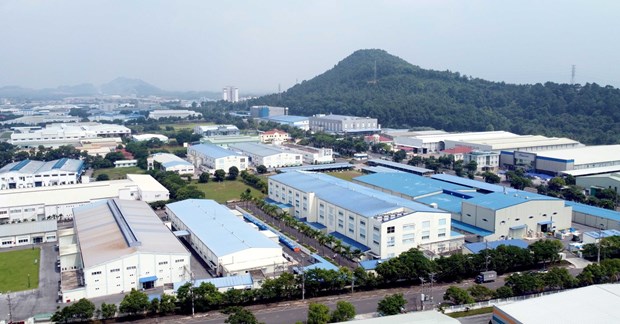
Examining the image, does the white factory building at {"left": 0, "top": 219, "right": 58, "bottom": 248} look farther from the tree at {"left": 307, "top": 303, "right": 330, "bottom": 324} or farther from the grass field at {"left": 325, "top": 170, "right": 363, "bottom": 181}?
the grass field at {"left": 325, "top": 170, "right": 363, "bottom": 181}

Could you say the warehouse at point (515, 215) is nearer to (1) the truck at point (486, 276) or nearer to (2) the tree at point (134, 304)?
(1) the truck at point (486, 276)

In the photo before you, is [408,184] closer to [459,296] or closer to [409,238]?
[409,238]

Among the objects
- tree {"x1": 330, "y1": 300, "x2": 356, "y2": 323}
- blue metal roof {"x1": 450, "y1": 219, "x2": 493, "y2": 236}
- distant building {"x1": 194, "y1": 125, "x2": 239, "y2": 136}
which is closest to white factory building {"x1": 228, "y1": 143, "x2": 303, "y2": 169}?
distant building {"x1": 194, "y1": 125, "x2": 239, "y2": 136}

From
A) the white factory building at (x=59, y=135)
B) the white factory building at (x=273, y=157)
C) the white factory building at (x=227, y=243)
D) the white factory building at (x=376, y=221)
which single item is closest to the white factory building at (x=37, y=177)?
the white factory building at (x=273, y=157)

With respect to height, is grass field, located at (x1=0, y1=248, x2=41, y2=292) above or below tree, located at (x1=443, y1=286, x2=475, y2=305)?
below

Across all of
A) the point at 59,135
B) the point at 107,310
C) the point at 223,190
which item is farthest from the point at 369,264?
the point at 59,135

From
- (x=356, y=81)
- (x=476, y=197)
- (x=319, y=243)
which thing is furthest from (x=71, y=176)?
(x=356, y=81)

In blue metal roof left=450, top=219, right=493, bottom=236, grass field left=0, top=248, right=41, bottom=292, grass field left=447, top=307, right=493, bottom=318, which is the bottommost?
grass field left=0, top=248, right=41, bottom=292
